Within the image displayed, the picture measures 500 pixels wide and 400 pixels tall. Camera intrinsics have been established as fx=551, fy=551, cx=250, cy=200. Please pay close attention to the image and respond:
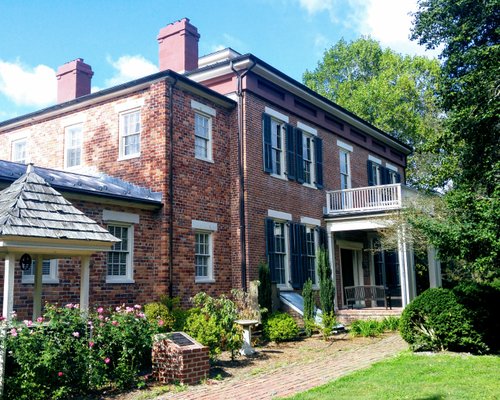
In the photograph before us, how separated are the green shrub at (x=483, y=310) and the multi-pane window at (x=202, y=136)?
→ 305 inches

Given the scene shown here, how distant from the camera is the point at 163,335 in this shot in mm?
9359

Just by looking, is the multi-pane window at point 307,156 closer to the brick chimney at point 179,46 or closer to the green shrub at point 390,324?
the brick chimney at point 179,46

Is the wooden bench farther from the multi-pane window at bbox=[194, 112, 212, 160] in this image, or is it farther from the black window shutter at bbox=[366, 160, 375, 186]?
the multi-pane window at bbox=[194, 112, 212, 160]

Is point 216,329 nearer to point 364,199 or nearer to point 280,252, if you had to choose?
point 280,252

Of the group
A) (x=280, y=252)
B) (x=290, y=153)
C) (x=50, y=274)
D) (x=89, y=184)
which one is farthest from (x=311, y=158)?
(x=50, y=274)

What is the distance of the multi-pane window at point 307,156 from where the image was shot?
19641 millimetres

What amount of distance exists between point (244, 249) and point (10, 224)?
356 inches

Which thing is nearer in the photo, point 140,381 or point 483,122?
point 140,381

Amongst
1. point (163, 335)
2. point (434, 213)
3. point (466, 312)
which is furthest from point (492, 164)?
point (163, 335)

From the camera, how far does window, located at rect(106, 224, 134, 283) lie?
1318cm

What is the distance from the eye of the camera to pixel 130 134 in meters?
15.7

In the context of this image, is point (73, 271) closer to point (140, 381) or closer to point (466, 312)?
point (140, 381)

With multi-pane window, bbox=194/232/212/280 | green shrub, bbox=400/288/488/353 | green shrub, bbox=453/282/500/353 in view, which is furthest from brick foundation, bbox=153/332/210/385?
multi-pane window, bbox=194/232/212/280

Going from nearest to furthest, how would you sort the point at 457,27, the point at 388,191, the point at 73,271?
1. the point at 73,271
2. the point at 457,27
3. the point at 388,191
